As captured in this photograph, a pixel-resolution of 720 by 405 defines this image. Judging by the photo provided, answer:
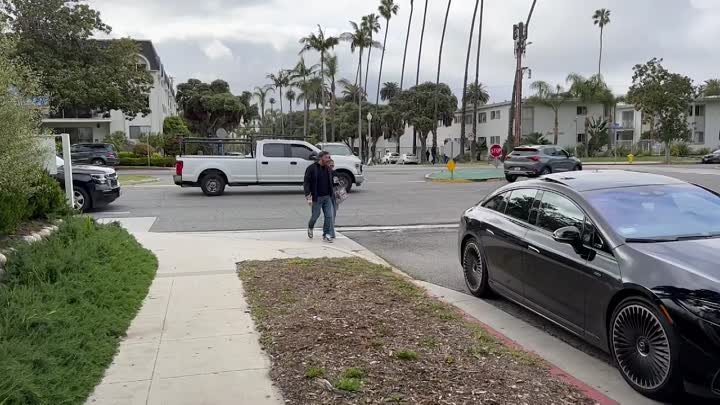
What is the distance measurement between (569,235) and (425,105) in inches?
2394

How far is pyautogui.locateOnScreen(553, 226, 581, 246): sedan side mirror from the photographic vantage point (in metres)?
4.95

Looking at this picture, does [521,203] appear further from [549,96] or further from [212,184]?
[549,96]

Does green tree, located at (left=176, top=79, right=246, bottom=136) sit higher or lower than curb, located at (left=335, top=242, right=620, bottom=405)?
higher

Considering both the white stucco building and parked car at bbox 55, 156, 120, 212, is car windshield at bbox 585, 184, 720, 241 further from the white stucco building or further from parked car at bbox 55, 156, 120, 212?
the white stucco building

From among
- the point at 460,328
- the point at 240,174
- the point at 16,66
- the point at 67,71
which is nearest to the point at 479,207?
the point at 460,328

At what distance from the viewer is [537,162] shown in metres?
24.4

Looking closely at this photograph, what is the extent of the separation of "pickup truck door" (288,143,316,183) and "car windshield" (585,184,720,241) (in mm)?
14562

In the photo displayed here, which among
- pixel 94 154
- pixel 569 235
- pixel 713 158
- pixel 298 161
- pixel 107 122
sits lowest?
pixel 569 235

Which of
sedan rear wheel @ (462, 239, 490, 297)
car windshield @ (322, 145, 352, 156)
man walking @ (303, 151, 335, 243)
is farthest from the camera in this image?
car windshield @ (322, 145, 352, 156)

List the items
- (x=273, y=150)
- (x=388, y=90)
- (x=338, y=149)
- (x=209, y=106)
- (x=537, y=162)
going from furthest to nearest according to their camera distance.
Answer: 1. (x=388, y=90)
2. (x=209, y=106)
3. (x=537, y=162)
4. (x=338, y=149)
5. (x=273, y=150)

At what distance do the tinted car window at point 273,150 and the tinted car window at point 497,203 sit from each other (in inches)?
513

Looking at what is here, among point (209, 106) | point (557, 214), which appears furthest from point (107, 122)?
point (557, 214)

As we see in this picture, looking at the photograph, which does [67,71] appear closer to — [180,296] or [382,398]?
[180,296]

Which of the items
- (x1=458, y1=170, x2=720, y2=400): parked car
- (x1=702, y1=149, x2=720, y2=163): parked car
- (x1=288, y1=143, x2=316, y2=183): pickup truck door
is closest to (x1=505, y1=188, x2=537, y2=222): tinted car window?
(x1=458, y1=170, x2=720, y2=400): parked car
